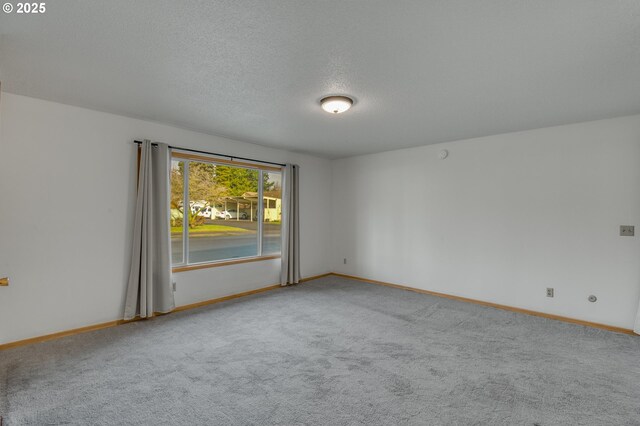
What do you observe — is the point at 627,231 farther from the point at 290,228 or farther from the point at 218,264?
the point at 218,264

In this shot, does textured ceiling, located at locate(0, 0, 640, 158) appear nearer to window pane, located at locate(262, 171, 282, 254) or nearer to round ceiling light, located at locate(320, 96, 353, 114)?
round ceiling light, located at locate(320, 96, 353, 114)

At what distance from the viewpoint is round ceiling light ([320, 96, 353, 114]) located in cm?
286

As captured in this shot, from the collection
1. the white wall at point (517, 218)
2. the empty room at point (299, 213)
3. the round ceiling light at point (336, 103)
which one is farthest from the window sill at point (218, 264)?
the round ceiling light at point (336, 103)

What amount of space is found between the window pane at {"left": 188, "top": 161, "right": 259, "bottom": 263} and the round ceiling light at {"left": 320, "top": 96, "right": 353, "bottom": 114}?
2.35m

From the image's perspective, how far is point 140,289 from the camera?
11.8ft

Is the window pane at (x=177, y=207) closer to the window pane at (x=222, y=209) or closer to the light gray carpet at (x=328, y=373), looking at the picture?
the window pane at (x=222, y=209)

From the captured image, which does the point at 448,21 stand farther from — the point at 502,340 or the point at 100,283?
the point at 100,283

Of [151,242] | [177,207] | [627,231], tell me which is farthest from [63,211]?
[627,231]

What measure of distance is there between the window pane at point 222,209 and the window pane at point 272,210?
0.17 meters

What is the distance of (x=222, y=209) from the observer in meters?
5.07

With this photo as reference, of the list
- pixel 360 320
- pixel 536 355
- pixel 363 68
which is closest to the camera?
pixel 363 68

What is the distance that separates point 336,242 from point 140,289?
12.0ft

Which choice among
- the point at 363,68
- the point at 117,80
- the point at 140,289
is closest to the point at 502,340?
the point at 363,68

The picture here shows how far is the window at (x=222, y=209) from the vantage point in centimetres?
418
